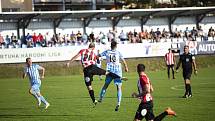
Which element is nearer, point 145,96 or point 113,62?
point 145,96

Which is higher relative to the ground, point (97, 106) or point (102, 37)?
point (102, 37)

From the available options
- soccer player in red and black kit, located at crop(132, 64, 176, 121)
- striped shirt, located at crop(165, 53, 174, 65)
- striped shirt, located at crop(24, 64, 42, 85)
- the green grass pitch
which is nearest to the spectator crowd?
striped shirt, located at crop(165, 53, 174, 65)

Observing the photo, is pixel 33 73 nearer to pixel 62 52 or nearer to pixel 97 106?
pixel 97 106

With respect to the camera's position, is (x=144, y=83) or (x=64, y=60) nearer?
(x=144, y=83)

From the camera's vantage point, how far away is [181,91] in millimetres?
30047

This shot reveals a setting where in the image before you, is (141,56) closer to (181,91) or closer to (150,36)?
(150,36)

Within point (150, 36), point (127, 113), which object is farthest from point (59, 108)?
point (150, 36)

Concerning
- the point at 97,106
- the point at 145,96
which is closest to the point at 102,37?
the point at 97,106

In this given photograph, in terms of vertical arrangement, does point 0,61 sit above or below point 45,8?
below

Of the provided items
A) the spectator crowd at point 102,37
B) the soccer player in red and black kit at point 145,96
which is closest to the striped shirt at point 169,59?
the spectator crowd at point 102,37

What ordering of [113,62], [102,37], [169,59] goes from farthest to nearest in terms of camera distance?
[102,37]
[169,59]
[113,62]

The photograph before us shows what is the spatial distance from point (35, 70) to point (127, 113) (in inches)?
189

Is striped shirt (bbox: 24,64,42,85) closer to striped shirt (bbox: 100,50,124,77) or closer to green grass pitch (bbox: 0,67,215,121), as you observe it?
green grass pitch (bbox: 0,67,215,121)

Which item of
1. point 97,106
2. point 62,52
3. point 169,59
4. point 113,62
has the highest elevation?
point 113,62
